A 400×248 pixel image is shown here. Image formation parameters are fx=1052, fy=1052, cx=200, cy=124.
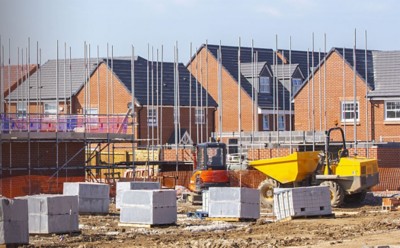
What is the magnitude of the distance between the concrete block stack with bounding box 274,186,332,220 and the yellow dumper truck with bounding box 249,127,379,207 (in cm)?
469

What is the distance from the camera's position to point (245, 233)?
25875mm

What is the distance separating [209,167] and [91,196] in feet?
21.6

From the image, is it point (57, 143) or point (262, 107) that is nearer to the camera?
point (57, 143)

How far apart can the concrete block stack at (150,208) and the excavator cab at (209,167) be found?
9236 millimetres

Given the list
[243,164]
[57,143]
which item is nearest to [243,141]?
[243,164]

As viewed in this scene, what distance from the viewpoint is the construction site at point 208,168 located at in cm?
2617

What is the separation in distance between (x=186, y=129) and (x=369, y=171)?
97.6 feet

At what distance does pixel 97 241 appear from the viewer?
24.5 m

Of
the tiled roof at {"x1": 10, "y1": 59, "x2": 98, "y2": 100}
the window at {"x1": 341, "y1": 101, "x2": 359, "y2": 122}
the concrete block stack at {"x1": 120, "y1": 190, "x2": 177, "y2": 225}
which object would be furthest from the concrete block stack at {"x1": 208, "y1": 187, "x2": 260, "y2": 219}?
the tiled roof at {"x1": 10, "y1": 59, "x2": 98, "y2": 100}

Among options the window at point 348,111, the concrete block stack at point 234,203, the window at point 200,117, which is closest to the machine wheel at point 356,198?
the concrete block stack at point 234,203

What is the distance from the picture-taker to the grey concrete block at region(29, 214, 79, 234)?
2614cm

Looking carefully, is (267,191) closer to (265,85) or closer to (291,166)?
(291,166)

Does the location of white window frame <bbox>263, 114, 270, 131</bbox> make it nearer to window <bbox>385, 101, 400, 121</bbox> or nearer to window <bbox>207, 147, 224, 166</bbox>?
window <bbox>385, 101, 400, 121</bbox>

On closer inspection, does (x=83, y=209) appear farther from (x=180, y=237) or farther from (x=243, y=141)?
(x=243, y=141)
